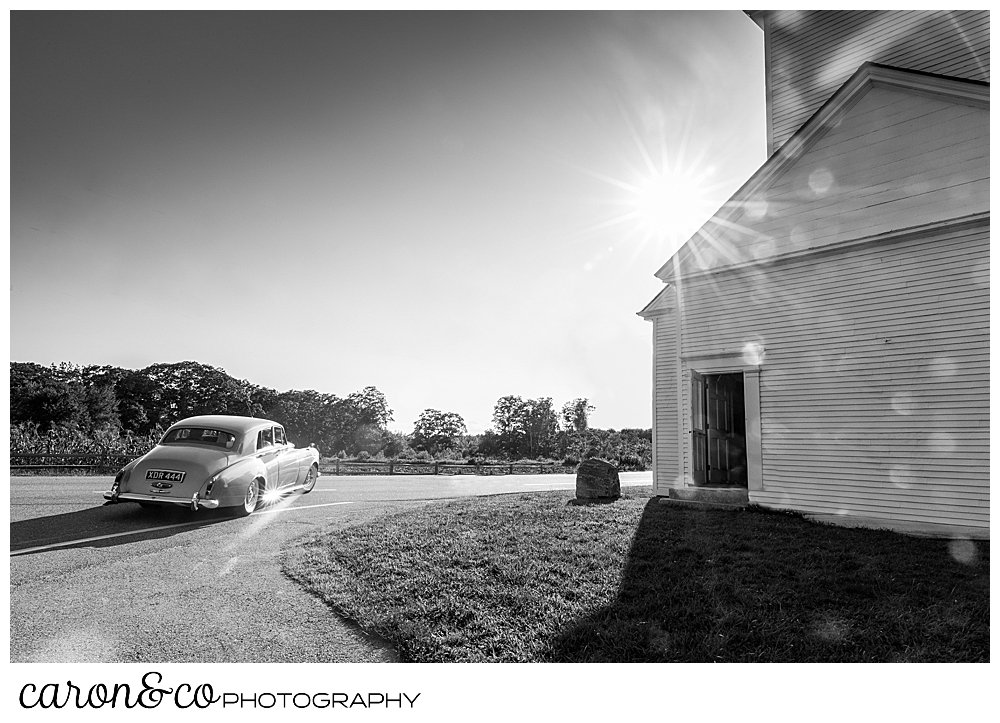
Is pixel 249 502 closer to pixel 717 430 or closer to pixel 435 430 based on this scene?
pixel 435 430

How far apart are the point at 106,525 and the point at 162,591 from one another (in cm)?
220

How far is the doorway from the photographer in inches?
282

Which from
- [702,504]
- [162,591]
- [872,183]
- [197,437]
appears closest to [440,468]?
[702,504]

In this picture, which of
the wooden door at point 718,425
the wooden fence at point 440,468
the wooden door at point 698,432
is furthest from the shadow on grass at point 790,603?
the wooden fence at point 440,468

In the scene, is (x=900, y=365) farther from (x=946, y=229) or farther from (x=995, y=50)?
(x=995, y=50)

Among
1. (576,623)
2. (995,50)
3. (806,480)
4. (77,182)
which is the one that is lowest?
(576,623)

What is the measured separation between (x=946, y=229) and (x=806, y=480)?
9.16 feet

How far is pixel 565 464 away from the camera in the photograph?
13.7 m

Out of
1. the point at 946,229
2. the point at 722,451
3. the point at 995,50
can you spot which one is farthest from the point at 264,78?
the point at 722,451

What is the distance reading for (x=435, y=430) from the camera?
26.3 ft

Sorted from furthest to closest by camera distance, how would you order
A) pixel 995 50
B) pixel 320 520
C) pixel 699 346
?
pixel 699 346 < pixel 320 520 < pixel 995 50

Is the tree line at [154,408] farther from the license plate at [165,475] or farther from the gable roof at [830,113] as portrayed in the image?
the gable roof at [830,113]

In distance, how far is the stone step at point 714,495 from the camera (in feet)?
21.3

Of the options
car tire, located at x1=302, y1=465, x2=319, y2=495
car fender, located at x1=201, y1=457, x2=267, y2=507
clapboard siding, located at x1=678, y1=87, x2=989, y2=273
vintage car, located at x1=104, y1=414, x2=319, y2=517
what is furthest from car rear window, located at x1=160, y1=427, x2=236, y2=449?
clapboard siding, located at x1=678, y1=87, x2=989, y2=273
